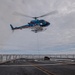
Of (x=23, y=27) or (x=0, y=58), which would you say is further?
(x=23, y=27)

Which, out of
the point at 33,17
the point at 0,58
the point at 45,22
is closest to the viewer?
the point at 0,58

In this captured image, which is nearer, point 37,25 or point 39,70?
point 39,70

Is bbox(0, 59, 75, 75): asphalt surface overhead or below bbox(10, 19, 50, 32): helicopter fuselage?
below

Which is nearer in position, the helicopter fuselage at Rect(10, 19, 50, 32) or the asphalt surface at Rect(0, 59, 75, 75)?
the asphalt surface at Rect(0, 59, 75, 75)

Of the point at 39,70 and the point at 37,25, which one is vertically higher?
the point at 37,25

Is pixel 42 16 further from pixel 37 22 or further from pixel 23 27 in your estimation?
pixel 23 27

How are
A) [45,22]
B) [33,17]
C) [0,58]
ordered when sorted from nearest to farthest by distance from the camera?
[0,58] < [45,22] < [33,17]

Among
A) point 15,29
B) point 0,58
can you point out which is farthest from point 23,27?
point 0,58

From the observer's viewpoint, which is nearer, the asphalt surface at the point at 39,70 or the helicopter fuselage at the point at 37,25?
the asphalt surface at the point at 39,70

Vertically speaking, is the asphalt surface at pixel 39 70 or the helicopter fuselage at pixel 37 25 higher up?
the helicopter fuselage at pixel 37 25

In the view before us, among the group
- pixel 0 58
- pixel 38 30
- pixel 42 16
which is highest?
pixel 42 16

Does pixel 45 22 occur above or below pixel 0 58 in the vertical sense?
above
